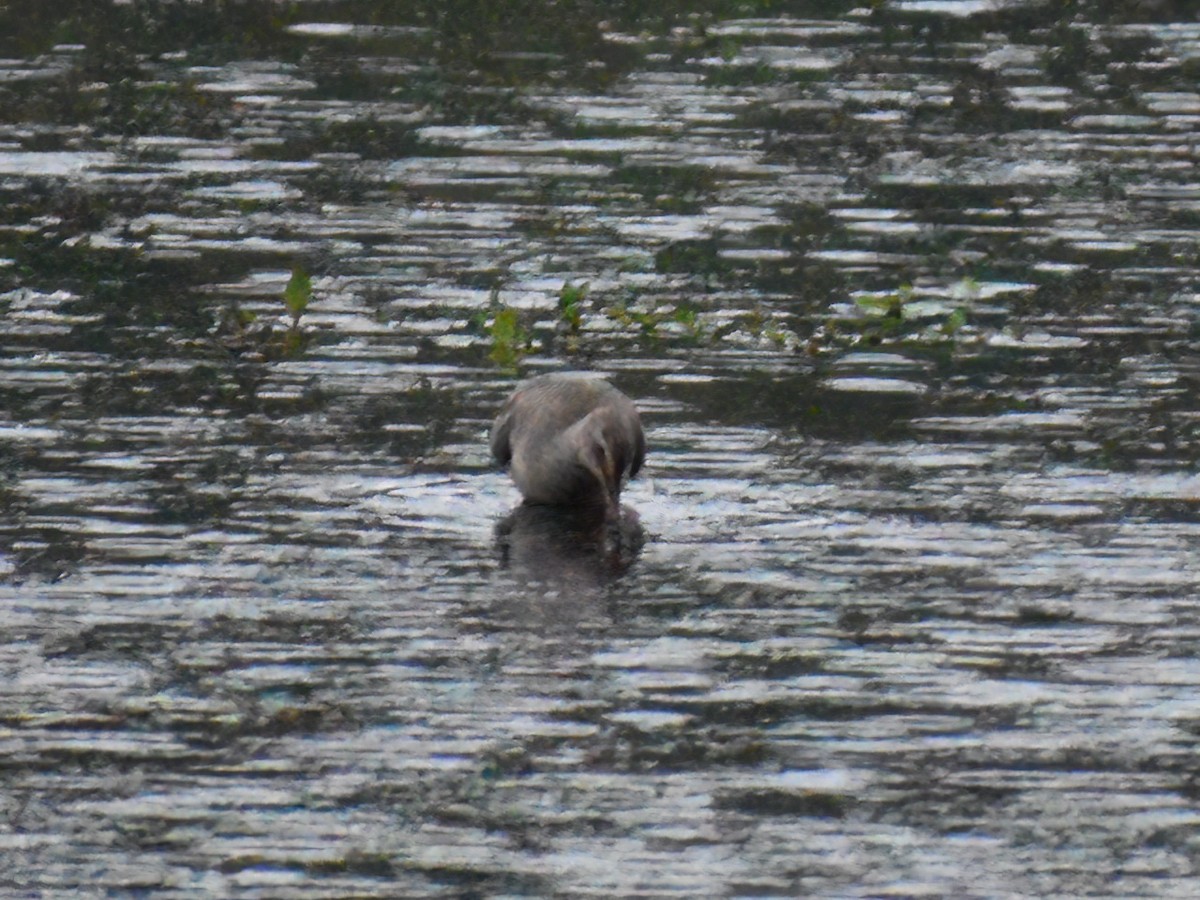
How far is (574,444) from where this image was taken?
11.4 meters

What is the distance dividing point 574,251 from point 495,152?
2.98 m

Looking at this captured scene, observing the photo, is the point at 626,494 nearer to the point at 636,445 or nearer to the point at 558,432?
the point at 636,445

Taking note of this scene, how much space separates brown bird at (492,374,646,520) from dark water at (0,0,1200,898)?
23 centimetres

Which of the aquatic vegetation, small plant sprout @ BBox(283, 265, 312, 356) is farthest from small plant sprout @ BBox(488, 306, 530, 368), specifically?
small plant sprout @ BBox(283, 265, 312, 356)

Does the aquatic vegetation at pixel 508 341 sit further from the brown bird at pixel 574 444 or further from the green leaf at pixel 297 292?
the brown bird at pixel 574 444

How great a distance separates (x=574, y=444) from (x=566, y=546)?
0.50 m

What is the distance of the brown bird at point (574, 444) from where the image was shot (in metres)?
11.3

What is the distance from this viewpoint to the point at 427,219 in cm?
1689

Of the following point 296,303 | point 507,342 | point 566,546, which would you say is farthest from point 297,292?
point 566,546

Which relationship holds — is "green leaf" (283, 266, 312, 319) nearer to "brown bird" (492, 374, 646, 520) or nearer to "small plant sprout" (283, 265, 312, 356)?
"small plant sprout" (283, 265, 312, 356)

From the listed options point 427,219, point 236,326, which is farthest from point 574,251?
point 236,326

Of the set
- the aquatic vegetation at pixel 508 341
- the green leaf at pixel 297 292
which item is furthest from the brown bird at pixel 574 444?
the green leaf at pixel 297 292

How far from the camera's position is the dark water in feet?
26.7

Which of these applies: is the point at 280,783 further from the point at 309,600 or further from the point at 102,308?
the point at 102,308
